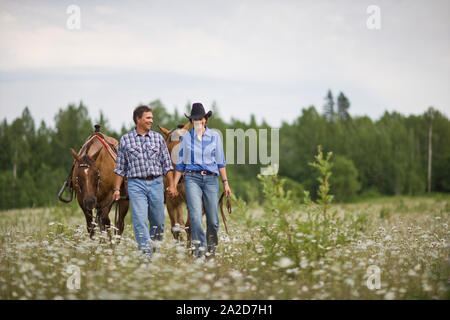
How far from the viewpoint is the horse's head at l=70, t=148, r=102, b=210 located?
6605 mm

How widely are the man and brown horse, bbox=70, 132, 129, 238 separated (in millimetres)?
1054

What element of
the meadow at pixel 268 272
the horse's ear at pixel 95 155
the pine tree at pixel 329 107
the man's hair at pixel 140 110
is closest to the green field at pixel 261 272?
the meadow at pixel 268 272

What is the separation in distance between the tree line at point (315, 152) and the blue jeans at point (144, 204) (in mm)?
36793

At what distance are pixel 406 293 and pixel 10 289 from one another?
445 centimetres

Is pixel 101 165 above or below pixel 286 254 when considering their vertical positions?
above

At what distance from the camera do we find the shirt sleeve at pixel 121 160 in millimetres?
5770

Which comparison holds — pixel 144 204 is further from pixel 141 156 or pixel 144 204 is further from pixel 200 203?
pixel 200 203

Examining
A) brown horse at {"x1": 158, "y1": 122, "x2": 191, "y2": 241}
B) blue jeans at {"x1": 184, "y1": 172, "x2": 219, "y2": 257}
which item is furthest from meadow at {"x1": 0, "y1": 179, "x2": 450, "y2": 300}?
brown horse at {"x1": 158, "y1": 122, "x2": 191, "y2": 241}

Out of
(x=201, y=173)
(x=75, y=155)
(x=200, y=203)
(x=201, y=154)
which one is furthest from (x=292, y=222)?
(x=75, y=155)

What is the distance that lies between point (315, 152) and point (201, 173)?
49292 millimetres
